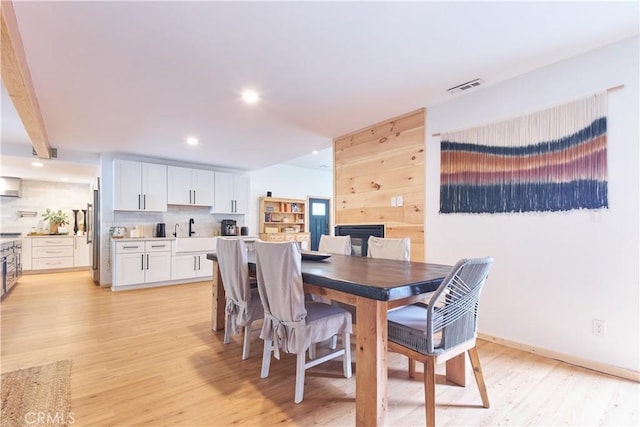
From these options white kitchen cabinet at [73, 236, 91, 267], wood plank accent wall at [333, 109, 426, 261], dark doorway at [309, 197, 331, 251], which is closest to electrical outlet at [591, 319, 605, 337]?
wood plank accent wall at [333, 109, 426, 261]

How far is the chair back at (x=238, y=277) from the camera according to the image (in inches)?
92.8

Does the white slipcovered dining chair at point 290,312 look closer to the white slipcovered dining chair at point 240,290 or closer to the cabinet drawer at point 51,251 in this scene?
the white slipcovered dining chair at point 240,290

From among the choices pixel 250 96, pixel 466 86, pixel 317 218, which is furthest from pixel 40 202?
pixel 466 86

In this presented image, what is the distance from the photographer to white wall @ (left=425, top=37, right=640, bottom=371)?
2.15 metres

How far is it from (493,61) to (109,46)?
289cm

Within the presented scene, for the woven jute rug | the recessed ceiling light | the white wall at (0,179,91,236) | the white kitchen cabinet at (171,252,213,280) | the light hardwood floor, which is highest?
the recessed ceiling light

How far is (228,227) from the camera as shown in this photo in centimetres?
640

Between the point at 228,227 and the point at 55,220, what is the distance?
14.6 ft

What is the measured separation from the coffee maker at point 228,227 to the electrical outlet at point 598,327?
5698 millimetres

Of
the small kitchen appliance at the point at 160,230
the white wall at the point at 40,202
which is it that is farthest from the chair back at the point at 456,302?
the white wall at the point at 40,202

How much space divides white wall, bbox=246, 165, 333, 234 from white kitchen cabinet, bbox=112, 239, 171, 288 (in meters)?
2.03

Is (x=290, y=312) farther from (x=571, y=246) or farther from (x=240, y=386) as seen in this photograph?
(x=571, y=246)

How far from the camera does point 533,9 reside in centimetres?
184

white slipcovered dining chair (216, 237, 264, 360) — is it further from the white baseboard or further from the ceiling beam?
the white baseboard
